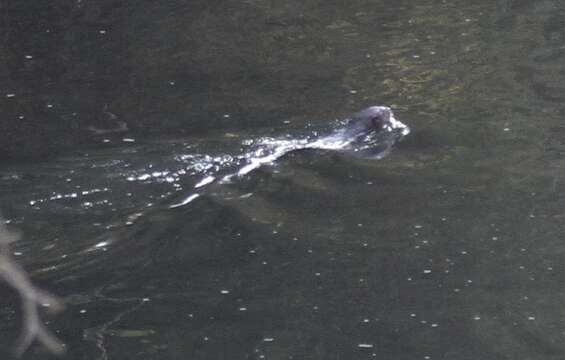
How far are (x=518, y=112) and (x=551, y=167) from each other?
1287 millimetres

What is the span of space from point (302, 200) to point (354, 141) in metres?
1.35

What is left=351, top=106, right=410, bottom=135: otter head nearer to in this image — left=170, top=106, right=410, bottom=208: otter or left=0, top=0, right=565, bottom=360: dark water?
left=170, top=106, right=410, bottom=208: otter

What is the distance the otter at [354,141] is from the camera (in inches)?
325

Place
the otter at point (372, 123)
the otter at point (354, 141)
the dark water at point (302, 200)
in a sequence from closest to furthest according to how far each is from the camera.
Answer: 1. the dark water at point (302, 200)
2. the otter at point (354, 141)
3. the otter at point (372, 123)

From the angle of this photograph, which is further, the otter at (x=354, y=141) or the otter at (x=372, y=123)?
the otter at (x=372, y=123)

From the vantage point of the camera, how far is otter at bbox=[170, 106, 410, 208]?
8.26m

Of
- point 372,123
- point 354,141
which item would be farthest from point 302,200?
point 372,123

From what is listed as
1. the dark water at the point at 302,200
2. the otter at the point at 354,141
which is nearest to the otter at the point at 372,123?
the otter at the point at 354,141

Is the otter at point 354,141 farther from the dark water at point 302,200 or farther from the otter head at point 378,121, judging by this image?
the dark water at point 302,200

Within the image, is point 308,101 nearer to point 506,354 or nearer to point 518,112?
point 518,112

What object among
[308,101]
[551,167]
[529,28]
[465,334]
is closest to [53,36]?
[308,101]

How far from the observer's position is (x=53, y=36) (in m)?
12.1

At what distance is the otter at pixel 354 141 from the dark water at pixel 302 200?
0.44 ft

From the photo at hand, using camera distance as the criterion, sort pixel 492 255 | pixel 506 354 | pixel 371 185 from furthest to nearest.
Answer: pixel 371 185 < pixel 492 255 < pixel 506 354
